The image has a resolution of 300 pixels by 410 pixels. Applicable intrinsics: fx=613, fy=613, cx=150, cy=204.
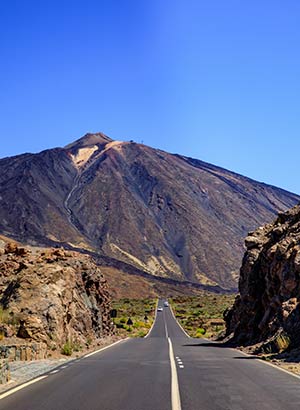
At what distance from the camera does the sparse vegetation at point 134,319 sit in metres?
65.5

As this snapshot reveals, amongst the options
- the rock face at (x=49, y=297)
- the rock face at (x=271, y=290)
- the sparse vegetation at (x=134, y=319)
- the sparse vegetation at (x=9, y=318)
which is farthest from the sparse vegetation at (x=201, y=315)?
the sparse vegetation at (x=9, y=318)

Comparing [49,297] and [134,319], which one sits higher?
[49,297]

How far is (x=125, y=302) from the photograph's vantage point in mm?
124250

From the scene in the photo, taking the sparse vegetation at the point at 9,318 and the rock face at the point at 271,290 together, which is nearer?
the rock face at the point at 271,290

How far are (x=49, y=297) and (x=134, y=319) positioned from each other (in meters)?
53.4

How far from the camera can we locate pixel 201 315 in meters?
93.4

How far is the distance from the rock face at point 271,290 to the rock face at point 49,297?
31.4 feet

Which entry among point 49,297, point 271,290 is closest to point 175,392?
point 49,297

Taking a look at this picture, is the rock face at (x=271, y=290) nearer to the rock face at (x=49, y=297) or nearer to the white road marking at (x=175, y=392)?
the white road marking at (x=175, y=392)

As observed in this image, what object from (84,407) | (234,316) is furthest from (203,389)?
(234,316)

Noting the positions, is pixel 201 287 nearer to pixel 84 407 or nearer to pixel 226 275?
pixel 226 275

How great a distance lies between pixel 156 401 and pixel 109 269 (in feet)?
454

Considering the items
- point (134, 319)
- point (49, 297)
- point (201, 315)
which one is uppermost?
point (49, 297)

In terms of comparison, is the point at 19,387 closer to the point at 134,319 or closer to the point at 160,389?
the point at 160,389
